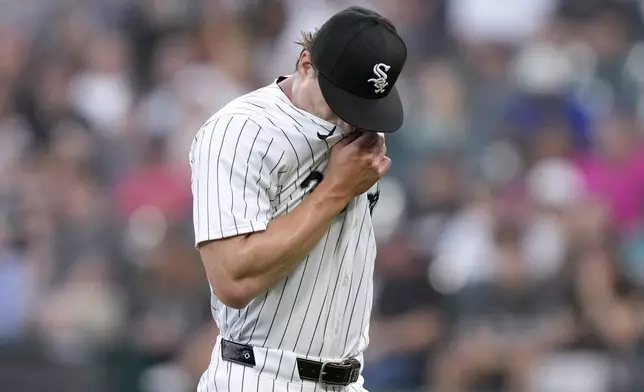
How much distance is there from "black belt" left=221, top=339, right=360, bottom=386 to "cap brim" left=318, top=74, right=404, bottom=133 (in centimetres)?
76

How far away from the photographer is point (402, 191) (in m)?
7.71

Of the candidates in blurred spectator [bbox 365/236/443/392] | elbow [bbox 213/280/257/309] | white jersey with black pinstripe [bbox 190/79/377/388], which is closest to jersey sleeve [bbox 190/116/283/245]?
white jersey with black pinstripe [bbox 190/79/377/388]

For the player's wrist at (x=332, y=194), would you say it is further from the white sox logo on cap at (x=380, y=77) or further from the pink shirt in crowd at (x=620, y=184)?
the pink shirt in crowd at (x=620, y=184)

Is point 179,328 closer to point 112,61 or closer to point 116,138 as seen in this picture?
point 116,138

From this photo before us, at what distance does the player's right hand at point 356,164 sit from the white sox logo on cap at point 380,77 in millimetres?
157

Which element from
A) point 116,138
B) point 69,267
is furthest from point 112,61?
point 69,267

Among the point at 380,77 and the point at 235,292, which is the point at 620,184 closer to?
the point at 380,77

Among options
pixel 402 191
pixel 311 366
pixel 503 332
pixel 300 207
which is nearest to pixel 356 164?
pixel 300 207

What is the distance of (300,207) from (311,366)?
1.67 ft

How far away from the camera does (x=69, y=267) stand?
7.40 meters

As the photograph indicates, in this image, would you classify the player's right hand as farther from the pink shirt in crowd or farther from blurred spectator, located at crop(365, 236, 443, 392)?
the pink shirt in crowd

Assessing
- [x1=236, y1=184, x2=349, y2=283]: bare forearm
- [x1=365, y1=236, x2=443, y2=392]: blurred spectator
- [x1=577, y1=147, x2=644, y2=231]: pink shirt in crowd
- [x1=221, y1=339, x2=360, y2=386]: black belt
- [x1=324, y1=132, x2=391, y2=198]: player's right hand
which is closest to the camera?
[x1=236, y1=184, x2=349, y2=283]: bare forearm

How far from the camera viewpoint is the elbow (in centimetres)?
325

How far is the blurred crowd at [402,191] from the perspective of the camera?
7.03 meters
